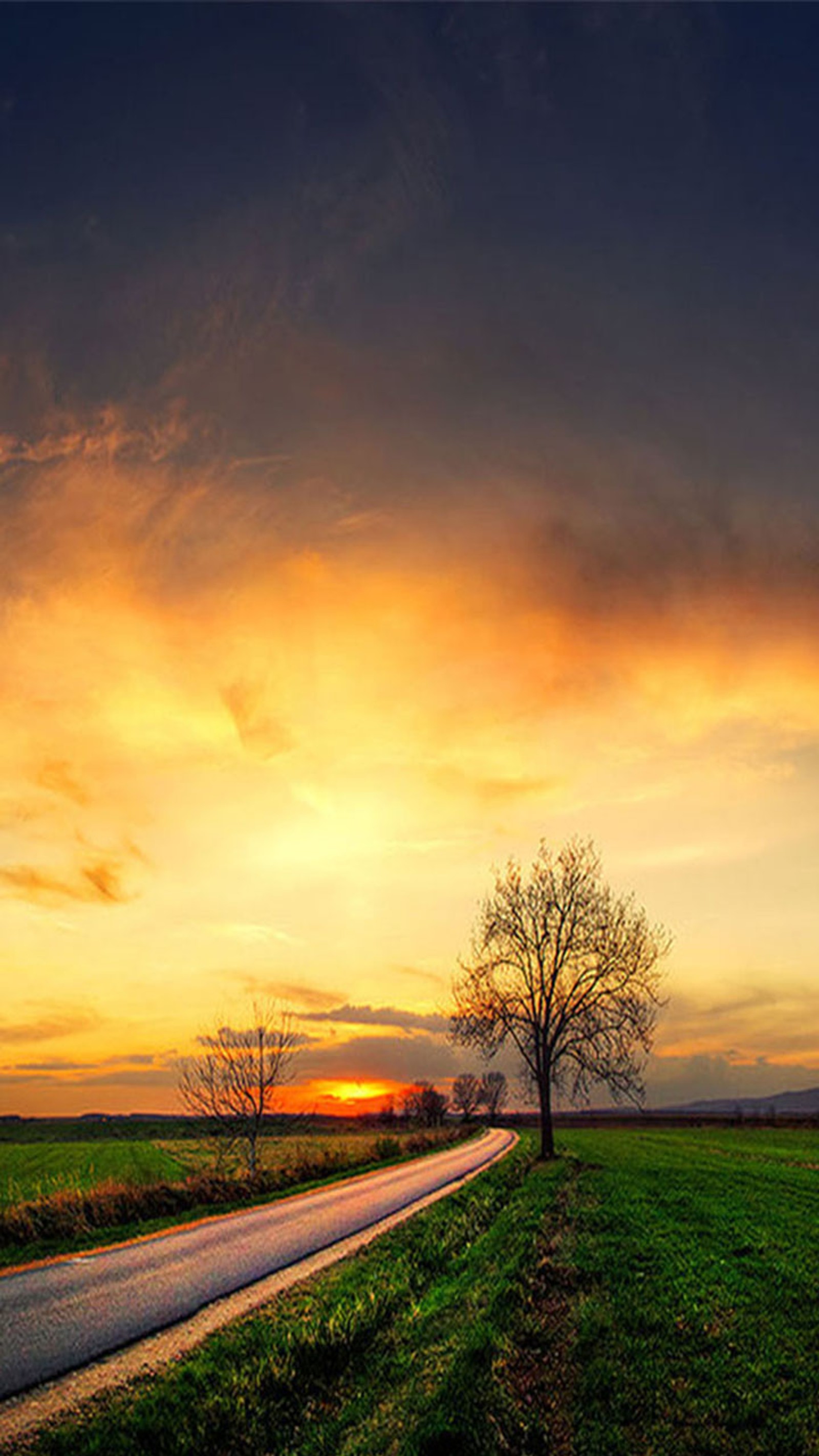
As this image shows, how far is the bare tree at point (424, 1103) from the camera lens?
154 m

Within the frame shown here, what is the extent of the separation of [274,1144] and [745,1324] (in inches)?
2988

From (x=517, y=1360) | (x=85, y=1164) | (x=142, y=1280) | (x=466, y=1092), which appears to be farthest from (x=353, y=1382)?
(x=466, y=1092)

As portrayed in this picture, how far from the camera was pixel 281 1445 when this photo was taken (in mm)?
7031

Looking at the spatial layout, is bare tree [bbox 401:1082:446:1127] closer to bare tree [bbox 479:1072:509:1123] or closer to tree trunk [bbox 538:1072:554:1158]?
bare tree [bbox 479:1072:509:1123]

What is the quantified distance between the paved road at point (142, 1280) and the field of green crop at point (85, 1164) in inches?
440

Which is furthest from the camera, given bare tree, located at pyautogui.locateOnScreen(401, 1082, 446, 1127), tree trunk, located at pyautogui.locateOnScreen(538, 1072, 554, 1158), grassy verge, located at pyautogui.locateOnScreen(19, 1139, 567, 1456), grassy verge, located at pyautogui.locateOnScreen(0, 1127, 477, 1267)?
bare tree, located at pyautogui.locateOnScreen(401, 1082, 446, 1127)

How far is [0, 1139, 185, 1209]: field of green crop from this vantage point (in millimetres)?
45816

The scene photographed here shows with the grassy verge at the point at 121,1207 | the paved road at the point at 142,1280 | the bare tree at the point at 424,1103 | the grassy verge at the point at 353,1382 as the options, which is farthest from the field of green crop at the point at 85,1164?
the bare tree at the point at 424,1103

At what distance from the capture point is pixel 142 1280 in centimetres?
1257

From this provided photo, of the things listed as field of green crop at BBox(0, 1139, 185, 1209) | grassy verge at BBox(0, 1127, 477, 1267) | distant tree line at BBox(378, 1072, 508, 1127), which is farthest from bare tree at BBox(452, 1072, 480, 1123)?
grassy verge at BBox(0, 1127, 477, 1267)

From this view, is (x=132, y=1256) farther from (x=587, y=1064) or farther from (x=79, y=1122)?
(x=79, y=1122)

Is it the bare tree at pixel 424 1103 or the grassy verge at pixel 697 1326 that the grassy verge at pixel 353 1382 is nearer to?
the grassy verge at pixel 697 1326

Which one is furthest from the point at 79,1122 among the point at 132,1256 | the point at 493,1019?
the point at 132,1256

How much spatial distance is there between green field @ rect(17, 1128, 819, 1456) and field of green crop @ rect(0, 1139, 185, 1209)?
→ 62.4 feet
